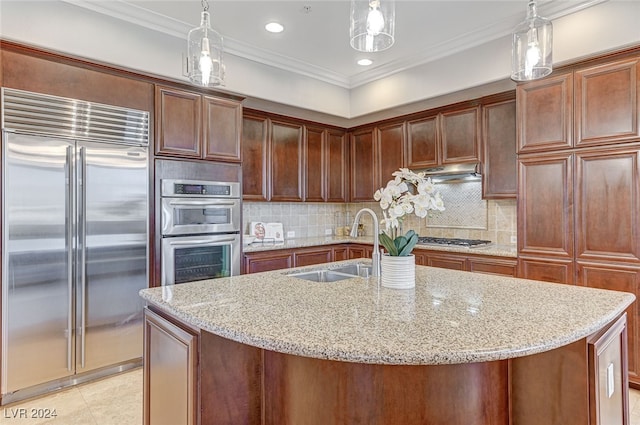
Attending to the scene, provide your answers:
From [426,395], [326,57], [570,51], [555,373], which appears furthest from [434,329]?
[326,57]

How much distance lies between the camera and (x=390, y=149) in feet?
15.2

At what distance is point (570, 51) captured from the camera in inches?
113

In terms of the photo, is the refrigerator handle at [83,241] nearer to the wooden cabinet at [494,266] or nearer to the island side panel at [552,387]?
the island side panel at [552,387]

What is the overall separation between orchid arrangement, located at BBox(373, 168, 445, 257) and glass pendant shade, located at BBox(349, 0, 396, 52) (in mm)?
676

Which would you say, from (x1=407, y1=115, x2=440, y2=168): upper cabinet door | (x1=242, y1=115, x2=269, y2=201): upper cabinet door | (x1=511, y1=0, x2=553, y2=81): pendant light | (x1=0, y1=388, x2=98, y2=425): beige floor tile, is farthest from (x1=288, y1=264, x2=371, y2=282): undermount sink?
(x1=407, y1=115, x2=440, y2=168): upper cabinet door

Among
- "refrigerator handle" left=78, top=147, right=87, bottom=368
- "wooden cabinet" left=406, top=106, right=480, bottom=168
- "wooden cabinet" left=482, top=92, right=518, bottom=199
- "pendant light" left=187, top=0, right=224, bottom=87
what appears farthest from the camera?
"wooden cabinet" left=406, top=106, right=480, bottom=168

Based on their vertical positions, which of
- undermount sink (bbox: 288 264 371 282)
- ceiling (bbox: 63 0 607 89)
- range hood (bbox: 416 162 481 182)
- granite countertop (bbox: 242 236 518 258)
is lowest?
undermount sink (bbox: 288 264 371 282)

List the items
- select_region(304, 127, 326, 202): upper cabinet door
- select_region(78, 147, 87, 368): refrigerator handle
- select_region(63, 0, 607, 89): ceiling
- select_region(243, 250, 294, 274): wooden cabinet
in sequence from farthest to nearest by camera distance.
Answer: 1. select_region(304, 127, 326, 202): upper cabinet door
2. select_region(243, 250, 294, 274): wooden cabinet
3. select_region(63, 0, 607, 89): ceiling
4. select_region(78, 147, 87, 368): refrigerator handle

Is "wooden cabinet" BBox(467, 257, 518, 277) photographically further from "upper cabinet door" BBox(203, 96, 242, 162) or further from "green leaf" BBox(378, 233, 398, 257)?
"upper cabinet door" BBox(203, 96, 242, 162)

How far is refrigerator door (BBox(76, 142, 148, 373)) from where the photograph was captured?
110 inches

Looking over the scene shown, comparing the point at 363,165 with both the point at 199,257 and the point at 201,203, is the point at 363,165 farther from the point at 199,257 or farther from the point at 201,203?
the point at 199,257

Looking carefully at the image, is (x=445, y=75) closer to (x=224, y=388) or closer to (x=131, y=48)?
(x=131, y=48)

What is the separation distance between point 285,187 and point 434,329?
3.39 meters

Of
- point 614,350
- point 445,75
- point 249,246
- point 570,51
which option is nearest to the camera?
point 614,350
